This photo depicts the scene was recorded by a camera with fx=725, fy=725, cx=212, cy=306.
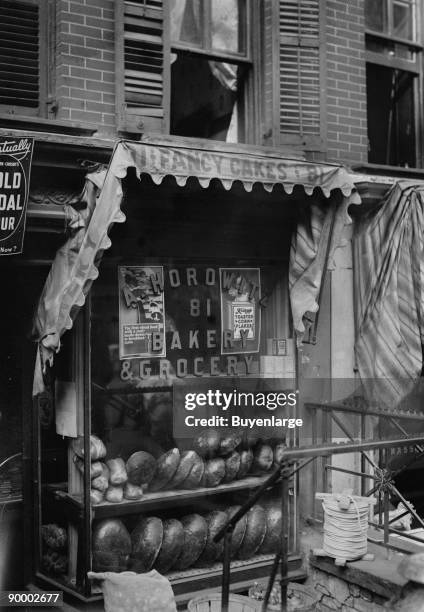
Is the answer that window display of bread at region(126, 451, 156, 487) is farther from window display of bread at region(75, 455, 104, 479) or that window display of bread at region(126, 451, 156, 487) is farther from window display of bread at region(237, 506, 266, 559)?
window display of bread at region(237, 506, 266, 559)

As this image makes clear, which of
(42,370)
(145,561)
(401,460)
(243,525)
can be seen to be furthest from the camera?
(401,460)

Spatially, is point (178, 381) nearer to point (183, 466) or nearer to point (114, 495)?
point (183, 466)

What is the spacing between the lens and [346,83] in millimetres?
7898

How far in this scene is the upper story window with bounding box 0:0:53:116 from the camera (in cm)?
637

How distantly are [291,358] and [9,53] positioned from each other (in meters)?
3.84

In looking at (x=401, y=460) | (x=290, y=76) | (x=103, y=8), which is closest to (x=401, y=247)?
(x=290, y=76)

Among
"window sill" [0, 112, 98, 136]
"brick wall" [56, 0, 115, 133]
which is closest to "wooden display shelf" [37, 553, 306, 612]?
"window sill" [0, 112, 98, 136]

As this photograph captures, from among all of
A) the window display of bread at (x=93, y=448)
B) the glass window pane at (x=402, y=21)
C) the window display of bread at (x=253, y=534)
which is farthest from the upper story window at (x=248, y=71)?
the window display of bread at (x=253, y=534)

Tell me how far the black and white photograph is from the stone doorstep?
0.8 inches

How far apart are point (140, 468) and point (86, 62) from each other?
12.0ft

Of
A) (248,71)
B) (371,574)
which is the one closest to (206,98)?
(248,71)

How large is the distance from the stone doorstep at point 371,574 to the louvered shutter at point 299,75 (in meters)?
4.12

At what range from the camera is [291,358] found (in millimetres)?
7172

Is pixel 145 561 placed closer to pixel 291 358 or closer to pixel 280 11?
pixel 291 358
